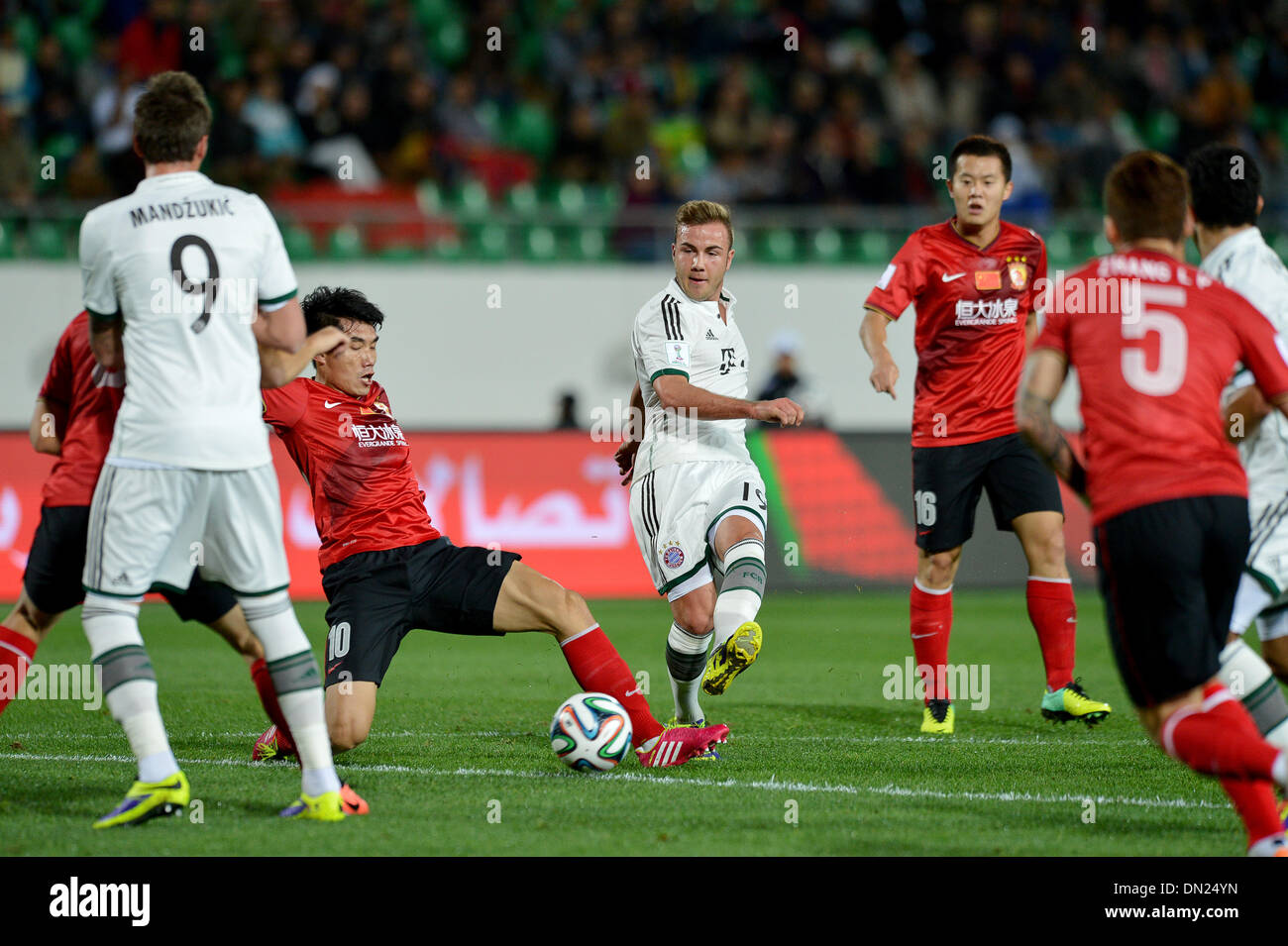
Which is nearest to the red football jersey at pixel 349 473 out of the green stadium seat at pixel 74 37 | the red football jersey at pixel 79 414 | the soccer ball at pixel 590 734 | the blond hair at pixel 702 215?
the red football jersey at pixel 79 414

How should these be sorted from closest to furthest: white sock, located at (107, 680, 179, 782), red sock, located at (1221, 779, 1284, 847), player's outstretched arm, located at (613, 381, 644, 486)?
red sock, located at (1221, 779, 1284, 847) < white sock, located at (107, 680, 179, 782) < player's outstretched arm, located at (613, 381, 644, 486)

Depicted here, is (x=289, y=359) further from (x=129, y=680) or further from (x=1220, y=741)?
(x=1220, y=741)

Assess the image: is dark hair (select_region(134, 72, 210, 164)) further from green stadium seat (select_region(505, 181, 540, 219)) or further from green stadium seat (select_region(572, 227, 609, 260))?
green stadium seat (select_region(505, 181, 540, 219))

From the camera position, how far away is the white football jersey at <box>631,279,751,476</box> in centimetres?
716

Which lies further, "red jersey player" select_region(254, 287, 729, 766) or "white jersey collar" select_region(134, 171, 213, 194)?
"red jersey player" select_region(254, 287, 729, 766)

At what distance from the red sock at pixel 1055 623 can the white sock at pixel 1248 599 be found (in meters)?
2.40

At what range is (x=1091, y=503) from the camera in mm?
→ 4629

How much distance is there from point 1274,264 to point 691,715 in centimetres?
332

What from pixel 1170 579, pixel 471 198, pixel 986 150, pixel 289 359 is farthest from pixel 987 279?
pixel 471 198

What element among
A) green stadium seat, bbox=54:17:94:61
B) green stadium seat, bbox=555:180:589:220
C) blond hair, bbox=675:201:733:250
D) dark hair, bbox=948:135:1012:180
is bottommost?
blond hair, bbox=675:201:733:250

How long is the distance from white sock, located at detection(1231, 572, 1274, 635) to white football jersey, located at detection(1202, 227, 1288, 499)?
0.32 meters

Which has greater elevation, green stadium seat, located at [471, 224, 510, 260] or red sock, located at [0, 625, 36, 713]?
green stadium seat, located at [471, 224, 510, 260]

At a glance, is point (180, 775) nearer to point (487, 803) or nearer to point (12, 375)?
point (487, 803)

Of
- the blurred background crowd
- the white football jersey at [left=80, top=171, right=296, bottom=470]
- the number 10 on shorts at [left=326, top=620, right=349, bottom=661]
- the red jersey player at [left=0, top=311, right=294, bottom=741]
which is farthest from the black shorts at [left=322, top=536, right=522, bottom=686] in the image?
the blurred background crowd
